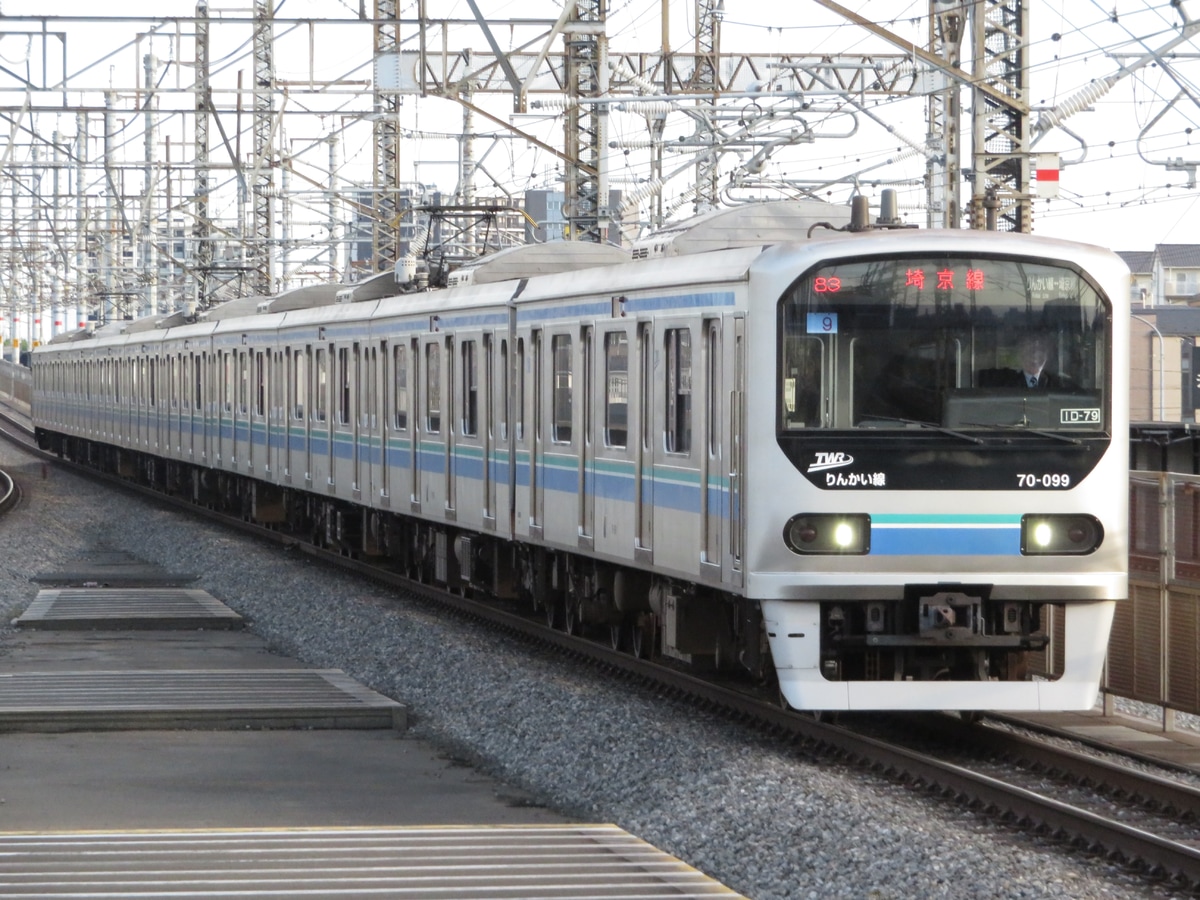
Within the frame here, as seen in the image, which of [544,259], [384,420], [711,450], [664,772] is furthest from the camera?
[384,420]

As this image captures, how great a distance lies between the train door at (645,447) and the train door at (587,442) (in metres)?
0.91

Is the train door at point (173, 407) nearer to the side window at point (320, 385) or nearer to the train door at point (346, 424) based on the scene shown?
the side window at point (320, 385)

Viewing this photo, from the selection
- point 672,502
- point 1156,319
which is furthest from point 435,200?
point 672,502

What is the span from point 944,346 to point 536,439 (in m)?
4.73

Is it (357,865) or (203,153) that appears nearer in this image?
(357,865)

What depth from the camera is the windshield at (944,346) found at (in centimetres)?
976

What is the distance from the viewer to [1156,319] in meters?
41.5

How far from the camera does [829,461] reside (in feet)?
32.0

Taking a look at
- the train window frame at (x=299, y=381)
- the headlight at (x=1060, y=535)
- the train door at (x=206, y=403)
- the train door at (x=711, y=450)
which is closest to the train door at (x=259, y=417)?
the train window frame at (x=299, y=381)

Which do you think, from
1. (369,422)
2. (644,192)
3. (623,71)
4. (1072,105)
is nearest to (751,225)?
(369,422)

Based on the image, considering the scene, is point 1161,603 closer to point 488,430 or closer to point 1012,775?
point 1012,775

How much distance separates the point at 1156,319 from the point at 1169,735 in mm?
32222

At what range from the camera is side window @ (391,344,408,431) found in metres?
17.9

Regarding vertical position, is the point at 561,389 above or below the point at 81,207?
below
